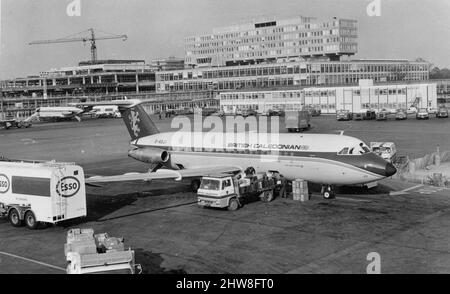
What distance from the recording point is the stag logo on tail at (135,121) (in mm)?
40344

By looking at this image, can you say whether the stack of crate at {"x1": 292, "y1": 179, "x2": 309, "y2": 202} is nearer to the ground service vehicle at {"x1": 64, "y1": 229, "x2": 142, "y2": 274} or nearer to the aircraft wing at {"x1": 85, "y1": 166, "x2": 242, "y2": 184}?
the aircraft wing at {"x1": 85, "y1": 166, "x2": 242, "y2": 184}

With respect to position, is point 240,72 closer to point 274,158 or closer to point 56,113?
point 56,113

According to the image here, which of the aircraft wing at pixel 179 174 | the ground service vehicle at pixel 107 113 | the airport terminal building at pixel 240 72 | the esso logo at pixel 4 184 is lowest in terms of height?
the aircraft wing at pixel 179 174

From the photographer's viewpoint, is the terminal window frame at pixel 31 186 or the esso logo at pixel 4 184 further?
the esso logo at pixel 4 184

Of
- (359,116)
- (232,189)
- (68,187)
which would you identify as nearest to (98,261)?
(68,187)

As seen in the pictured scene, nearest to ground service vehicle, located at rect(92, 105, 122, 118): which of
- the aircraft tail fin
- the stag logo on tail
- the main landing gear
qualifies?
the aircraft tail fin

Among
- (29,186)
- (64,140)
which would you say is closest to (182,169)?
(29,186)

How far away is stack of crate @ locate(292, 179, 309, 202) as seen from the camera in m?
31.6

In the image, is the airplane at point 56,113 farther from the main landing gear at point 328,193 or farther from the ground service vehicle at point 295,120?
the main landing gear at point 328,193

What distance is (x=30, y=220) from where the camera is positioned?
26297mm

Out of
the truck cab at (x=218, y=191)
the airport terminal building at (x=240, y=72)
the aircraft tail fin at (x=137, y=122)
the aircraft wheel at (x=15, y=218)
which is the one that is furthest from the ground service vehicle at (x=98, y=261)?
the airport terminal building at (x=240, y=72)

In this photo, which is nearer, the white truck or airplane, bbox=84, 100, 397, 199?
the white truck

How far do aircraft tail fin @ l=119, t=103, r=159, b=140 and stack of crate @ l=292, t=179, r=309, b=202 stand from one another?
13626mm
